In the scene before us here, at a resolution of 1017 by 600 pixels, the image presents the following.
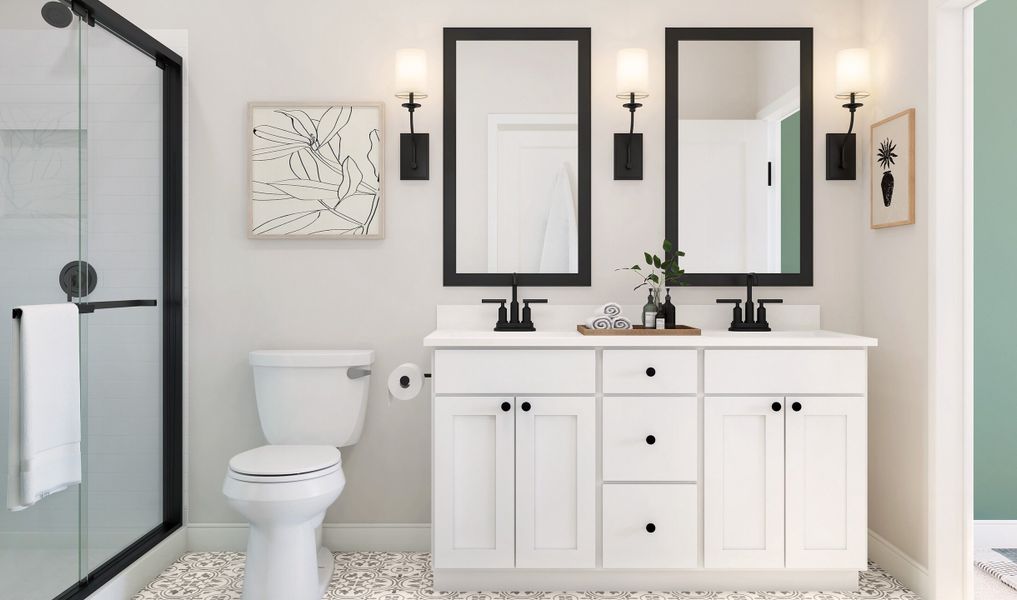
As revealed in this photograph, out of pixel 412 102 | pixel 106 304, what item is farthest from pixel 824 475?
pixel 106 304

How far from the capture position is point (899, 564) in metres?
2.38

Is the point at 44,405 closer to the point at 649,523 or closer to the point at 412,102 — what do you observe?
the point at 412,102

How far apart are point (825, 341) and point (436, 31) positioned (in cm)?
184

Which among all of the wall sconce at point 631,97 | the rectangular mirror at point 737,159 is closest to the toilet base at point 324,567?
the rectangular mirror at point 737,159

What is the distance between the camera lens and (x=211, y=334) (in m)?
2.67

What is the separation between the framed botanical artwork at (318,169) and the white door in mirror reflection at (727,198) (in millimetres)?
1209

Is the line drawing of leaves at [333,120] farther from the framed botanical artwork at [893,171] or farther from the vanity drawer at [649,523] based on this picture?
the framed botanical artwork at [893,171]

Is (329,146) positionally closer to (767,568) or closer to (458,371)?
(458,371)

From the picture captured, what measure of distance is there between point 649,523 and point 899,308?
1.17 meters

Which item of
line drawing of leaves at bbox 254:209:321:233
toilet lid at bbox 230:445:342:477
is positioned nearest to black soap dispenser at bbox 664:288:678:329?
toilet lid at bbox 230:445:342:477

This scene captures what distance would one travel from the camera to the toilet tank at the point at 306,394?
242cm

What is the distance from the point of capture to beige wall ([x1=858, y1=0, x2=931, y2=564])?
2.25 meters

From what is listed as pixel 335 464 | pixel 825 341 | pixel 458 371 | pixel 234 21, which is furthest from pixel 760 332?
pixel 234 21

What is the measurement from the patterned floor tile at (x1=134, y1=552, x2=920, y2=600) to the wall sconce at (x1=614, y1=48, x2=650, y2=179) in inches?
60.7
